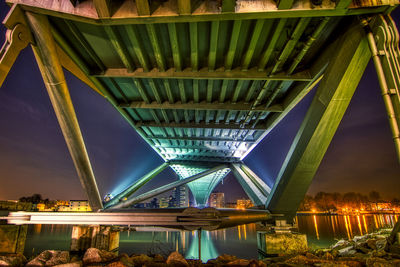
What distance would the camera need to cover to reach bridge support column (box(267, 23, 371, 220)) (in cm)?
529

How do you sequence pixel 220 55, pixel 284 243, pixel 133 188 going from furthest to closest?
1. pixel 133 188
2. pixel 284 243
3. pixel 220 55

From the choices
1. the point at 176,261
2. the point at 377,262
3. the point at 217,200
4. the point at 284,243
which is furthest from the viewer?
the point at 217,200

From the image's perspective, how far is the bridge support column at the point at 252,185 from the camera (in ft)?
42.2

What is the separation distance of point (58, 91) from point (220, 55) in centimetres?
519

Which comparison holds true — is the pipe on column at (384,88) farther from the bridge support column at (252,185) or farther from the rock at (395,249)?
the bridge support column at (252,185)

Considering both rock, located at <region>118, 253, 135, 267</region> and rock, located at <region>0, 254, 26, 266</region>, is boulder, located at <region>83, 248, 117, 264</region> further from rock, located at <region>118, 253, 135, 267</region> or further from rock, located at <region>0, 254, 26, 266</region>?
rock, located at <region>0, 254, 26, 266</region>

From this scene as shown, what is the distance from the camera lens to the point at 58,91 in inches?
241

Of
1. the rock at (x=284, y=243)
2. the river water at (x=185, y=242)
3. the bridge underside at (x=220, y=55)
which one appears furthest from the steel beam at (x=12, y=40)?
the rock at (x=284, y=243)

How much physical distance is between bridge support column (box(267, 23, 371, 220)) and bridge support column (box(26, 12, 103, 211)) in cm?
777

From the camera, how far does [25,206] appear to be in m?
6.38

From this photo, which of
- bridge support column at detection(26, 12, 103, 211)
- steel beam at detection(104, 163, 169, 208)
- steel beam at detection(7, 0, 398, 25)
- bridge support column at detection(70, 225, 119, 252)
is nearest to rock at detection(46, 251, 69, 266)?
bridge support column at detection(26, 12, 103, 211)

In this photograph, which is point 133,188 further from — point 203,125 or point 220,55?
point 220,55

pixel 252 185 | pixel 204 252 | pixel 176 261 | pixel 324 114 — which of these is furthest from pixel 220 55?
pixel 204 252

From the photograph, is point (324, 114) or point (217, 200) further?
point (217, 200)
